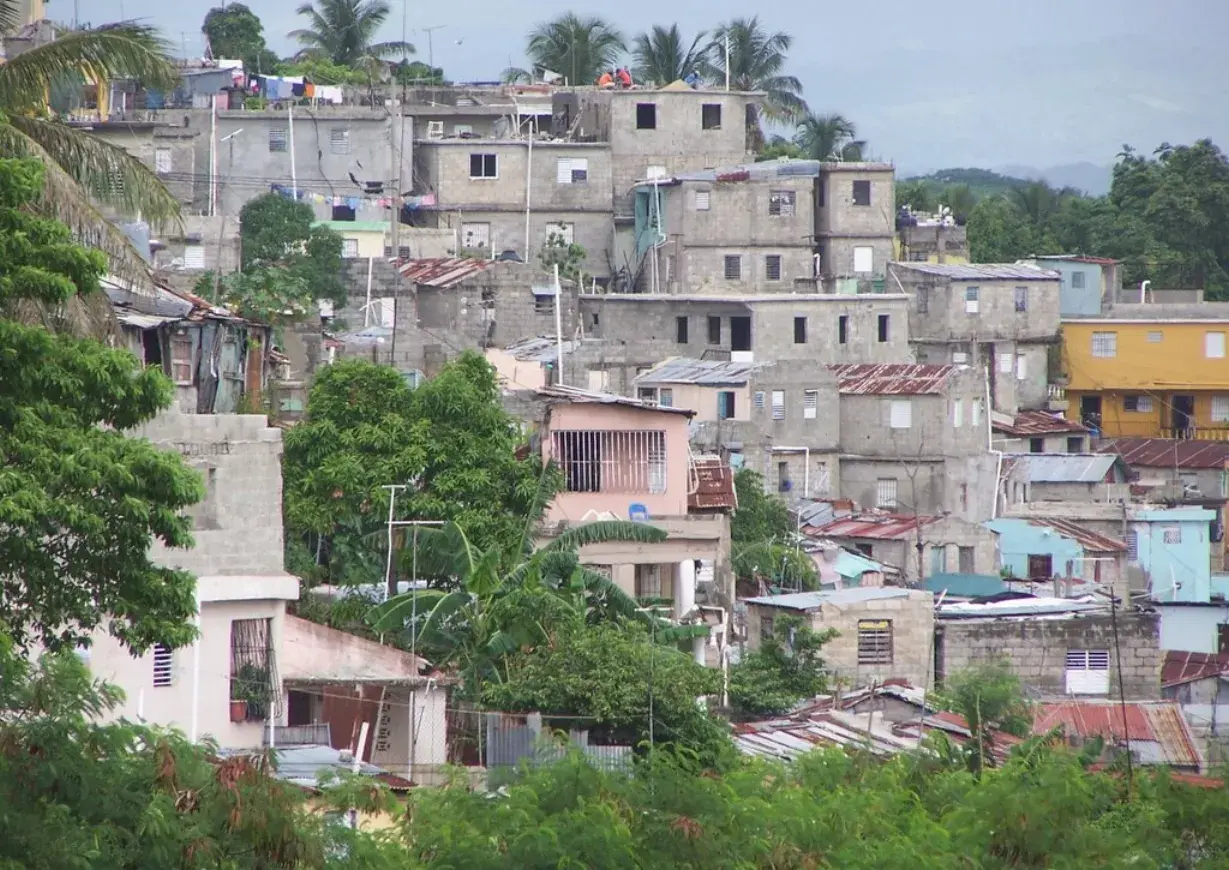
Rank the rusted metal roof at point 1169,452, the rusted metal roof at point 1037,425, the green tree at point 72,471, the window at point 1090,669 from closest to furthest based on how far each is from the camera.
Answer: the green tree at point 72,471 → the window at point 1090,669 → the rusted metal roof at point 1037,425 → the rusted metal roof at point 1169,452

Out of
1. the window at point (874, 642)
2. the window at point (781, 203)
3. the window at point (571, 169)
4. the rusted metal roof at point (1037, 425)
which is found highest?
the window at point (571, 169)

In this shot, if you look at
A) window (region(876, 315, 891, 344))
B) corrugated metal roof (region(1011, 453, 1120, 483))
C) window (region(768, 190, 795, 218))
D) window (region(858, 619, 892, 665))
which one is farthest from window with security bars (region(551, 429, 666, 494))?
window (region(768, 190, 795, 218))

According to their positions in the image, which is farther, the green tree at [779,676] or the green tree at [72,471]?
the green tree at [779,676]

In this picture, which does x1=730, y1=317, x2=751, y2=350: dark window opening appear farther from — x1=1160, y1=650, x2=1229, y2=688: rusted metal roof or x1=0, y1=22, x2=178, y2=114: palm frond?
x1=0, y1=22, x2=178, y2=114: palm frond

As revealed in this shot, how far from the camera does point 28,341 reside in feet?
57.3

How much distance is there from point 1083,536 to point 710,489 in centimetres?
1520

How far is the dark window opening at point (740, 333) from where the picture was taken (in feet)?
184

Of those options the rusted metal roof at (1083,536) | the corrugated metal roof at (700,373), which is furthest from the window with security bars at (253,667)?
the rusted metal roof at (1083,536)

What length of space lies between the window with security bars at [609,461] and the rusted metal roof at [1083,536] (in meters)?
15.4

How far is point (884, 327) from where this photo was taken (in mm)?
57406

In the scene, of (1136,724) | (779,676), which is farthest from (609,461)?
(1136,724)

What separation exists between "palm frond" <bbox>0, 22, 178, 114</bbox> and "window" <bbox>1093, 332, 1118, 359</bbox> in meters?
44.7

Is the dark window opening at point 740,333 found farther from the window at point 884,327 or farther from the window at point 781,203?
the window at point 781,203

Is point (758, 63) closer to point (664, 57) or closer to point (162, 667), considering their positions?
point (664, 57)
